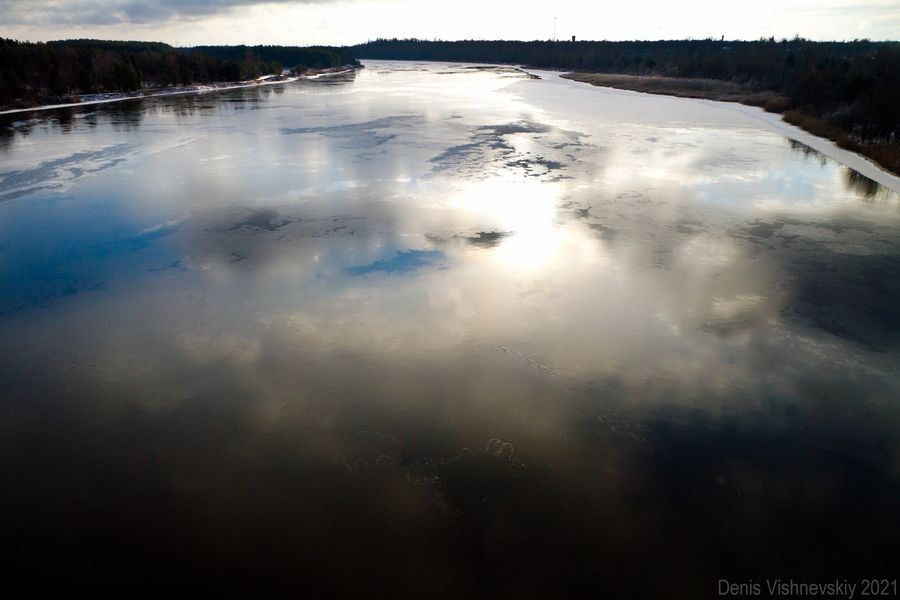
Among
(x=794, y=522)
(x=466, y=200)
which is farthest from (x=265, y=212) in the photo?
(x=794, y=522)

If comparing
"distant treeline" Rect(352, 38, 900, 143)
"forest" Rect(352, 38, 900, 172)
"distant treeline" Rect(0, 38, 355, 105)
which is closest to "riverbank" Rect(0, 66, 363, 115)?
"distant treeline" Rect(0, 38, 355, 105)

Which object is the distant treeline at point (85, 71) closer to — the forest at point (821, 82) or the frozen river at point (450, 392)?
the frozen river at point (450, 392)

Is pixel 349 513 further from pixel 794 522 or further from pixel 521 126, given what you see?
pixel 521 126

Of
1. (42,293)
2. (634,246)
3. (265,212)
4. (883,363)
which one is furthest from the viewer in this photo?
(265,212)

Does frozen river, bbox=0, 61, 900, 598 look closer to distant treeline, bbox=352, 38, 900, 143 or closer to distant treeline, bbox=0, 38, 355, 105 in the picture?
distant treeline, bbox=352, 38, 900, 143

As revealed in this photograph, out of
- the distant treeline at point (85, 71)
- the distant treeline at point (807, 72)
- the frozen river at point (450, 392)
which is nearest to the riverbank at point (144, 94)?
the distant treeline at point (85, 71)

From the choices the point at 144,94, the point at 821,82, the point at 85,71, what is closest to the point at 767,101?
the point at 821,82

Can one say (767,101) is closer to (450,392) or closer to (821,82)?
(821,82)
